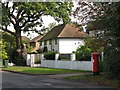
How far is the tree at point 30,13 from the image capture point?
3288 centimetres

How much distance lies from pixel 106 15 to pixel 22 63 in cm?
2833

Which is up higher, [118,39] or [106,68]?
[118,39]

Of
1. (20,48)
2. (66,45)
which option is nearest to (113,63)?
(20,48)

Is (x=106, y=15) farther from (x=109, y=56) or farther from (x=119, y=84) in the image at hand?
(x=119, y=84)

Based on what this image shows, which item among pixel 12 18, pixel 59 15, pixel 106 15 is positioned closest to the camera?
pixel 106 15

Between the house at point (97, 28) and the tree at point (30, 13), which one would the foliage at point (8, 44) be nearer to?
the tree at point (30, 13)

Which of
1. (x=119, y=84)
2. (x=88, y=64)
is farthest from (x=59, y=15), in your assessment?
(x=119, y=84)

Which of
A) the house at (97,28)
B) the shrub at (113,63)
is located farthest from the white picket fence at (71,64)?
the shrub at (113,63)

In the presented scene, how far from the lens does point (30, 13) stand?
3481 cm

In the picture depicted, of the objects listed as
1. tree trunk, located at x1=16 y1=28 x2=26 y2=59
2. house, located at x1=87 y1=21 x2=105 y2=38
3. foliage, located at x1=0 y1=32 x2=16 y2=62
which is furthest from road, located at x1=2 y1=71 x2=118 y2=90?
foliage, located at x1=0 y1=32 x2=16 y2=62

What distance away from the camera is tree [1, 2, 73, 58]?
3288 cm

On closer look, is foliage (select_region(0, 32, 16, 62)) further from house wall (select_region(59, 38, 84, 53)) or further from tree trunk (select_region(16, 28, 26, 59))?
house wall (select_region(59, 38, 84, 53))

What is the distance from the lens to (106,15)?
47.4 ft

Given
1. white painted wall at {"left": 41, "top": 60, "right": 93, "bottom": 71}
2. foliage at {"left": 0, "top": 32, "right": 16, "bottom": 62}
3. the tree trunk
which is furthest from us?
foliage at {"left": 0, "top": 32, "right": 16, "bottom": 62}
